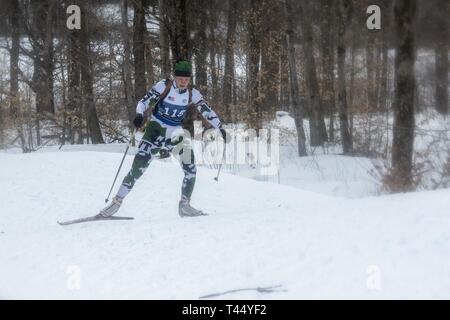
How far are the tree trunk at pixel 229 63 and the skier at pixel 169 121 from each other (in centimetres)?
1066

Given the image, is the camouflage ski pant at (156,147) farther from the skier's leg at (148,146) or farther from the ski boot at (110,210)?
the ski boot at (110,210)

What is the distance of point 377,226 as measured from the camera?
214 inches

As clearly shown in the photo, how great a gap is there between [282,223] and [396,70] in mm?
5527

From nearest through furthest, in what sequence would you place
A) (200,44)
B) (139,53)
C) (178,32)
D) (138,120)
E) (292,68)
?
(138,120) → (178,32) → (292,68) → (139,53) → (200,44)

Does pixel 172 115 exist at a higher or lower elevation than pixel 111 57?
lower

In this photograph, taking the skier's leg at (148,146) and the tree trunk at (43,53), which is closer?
the skier's leg at (148,146)

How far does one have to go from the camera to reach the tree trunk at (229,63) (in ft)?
62.2

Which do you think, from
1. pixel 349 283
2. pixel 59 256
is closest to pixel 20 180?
pixel 59 256

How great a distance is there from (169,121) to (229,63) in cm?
1433

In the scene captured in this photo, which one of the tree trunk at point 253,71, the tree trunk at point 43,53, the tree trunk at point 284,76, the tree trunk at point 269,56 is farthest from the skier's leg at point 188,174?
the tree trunk at point 43,53

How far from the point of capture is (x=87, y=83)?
2041 centimetres

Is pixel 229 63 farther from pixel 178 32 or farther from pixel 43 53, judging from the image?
pixel 43 53

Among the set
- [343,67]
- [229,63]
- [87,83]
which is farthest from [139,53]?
[343,67]
